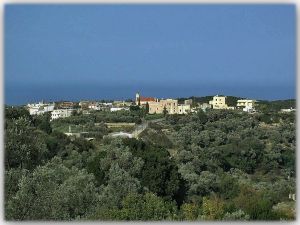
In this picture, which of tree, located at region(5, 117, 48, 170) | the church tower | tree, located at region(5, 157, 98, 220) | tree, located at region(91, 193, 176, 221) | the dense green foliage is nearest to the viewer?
tree, located at region(91, 193, 176, 221)

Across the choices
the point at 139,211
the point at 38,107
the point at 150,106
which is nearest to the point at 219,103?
the point at 150,106

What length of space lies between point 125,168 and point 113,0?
13.2 ft

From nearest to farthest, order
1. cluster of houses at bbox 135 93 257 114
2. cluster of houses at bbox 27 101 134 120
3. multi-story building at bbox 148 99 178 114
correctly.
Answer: cluster of houses at bbox 27 101 134 120
cluster of houses at bbox 135 93 257 114
multi-story building at bbox 148 99 178 114

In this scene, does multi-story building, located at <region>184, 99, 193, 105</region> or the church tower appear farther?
multi-story building, located at <region>184, 99, 193, 105</region>

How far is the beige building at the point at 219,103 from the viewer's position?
293 inches

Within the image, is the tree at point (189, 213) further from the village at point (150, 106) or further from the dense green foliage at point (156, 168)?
the village at point (150, 106)

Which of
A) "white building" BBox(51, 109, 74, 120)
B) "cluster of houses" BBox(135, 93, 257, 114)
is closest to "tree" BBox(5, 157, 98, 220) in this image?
"cluster of houses" BBox(135, 93, 257, 114)

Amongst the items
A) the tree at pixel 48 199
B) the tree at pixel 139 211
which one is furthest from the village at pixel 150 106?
the tree at pixel 139 211

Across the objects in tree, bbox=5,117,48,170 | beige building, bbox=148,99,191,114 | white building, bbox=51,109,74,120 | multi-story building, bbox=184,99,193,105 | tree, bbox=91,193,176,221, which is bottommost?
tree, bbox=91,193,176,221

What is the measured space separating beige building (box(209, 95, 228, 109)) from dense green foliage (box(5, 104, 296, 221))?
0.23m

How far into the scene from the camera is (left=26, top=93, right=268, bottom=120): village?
23.2 feet

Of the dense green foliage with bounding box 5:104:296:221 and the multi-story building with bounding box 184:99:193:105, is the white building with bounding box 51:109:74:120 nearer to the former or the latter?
the dense green foliage with bounding box 5:104:296:221

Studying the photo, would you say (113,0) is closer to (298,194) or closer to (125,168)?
(298,194)

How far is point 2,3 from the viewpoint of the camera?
298cm
